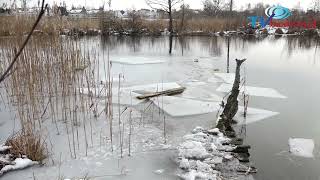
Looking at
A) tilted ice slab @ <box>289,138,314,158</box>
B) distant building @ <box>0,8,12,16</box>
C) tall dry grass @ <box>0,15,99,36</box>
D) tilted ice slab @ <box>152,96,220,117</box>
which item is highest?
distant building @ <box>0,8,12,16</box>

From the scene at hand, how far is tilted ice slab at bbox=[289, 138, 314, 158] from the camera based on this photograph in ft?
10.4

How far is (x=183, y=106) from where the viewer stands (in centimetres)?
435

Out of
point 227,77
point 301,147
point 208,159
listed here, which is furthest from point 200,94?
point 208,159

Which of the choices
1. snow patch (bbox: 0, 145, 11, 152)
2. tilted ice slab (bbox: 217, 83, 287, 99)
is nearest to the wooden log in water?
tilted ice slab (bbox: 217, 83, 287, 99)

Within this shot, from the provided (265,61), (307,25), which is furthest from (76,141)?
(307,25)

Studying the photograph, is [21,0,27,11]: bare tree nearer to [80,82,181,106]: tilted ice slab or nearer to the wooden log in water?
[80,82,181,106]: tilted ice slab

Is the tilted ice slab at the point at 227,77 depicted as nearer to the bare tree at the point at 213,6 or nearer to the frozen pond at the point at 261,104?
the frozen pond at the point at 261,104

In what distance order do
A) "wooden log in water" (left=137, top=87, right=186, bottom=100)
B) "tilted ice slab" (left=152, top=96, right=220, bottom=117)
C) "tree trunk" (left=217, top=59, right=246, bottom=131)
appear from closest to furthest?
"tree trunk" (left=217, top=59, right=246, bottom=131) < "tilted ice slab" (left=152, top=96, right=220, bottom=117) < "wooden log in water" (left=137, top=87, right=186, bottom=100)

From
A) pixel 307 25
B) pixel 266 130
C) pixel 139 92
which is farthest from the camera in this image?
pixel 307 25

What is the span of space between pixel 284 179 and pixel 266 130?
108 centimetres

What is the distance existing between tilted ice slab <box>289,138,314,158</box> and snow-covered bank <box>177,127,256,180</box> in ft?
2.13

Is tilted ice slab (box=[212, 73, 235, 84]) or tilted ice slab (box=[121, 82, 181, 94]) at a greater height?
tilted ice slab (box=[212, 73, 235, 84])

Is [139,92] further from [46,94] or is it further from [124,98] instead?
[46,94]

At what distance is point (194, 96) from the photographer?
486 centimetres
